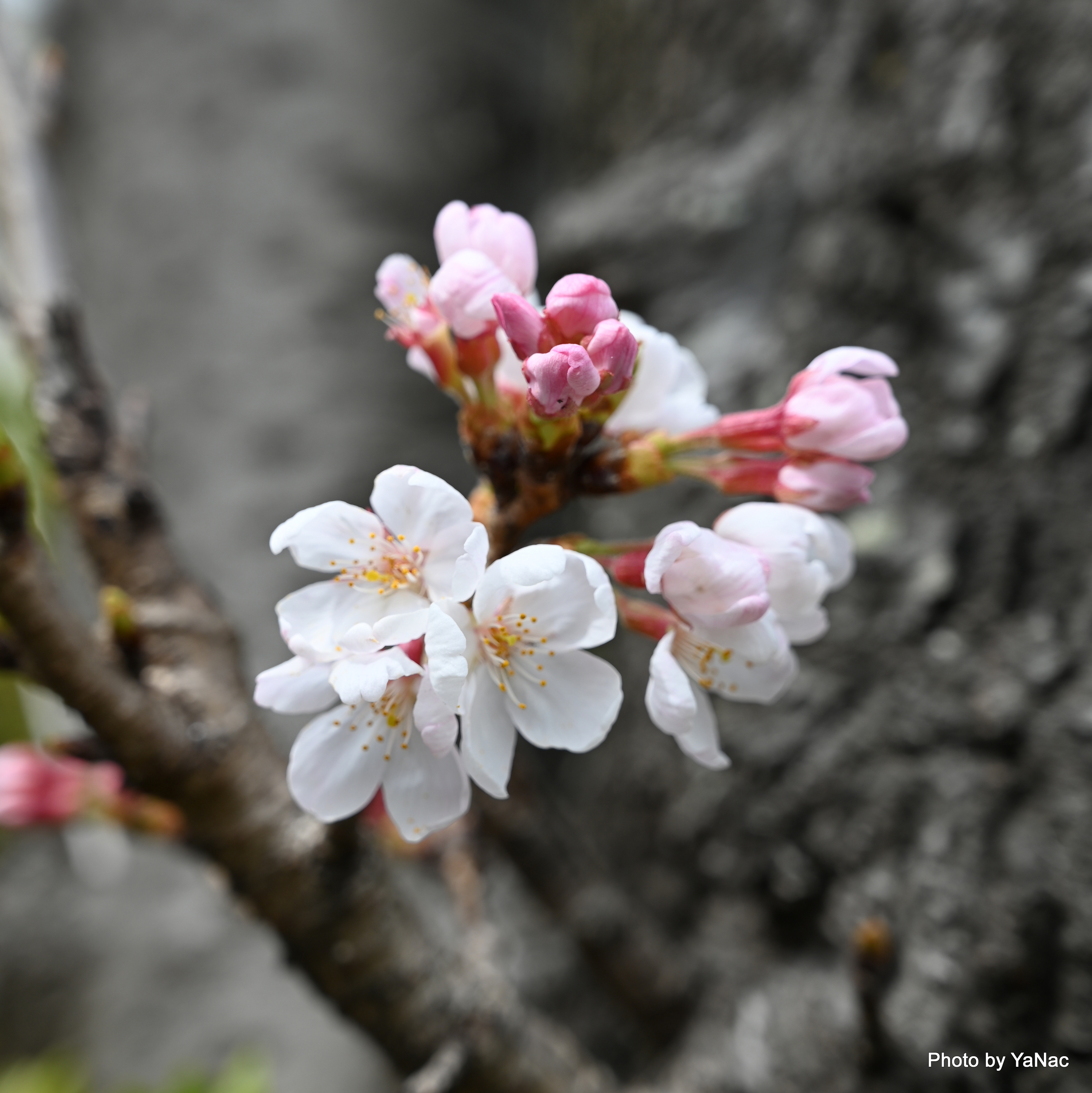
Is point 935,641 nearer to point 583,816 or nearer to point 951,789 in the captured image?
point 951,789

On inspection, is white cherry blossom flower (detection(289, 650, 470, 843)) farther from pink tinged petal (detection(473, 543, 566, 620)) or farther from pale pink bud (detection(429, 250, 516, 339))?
pale pink bud (detection(429, 250, 516, 339))

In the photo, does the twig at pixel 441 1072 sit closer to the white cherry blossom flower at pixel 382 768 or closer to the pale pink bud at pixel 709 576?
the white cherry blossom flower at pixel 382 768

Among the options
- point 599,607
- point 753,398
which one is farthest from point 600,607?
point 753,398

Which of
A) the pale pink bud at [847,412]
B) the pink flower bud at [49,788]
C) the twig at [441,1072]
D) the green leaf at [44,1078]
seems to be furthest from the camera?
the green leaf at [44,1078]

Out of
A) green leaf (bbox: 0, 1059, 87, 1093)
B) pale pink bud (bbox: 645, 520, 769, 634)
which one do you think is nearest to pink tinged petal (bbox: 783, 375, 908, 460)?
pale pink bud (bbox: 645, 520, 769, 634)

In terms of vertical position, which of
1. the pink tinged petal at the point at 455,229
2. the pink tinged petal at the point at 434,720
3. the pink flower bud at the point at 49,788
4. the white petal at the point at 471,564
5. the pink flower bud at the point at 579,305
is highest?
the pink tinged petal at the point at 455,229

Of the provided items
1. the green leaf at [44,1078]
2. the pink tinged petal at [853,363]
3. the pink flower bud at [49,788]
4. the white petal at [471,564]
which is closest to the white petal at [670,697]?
the white petal at [471,564]
